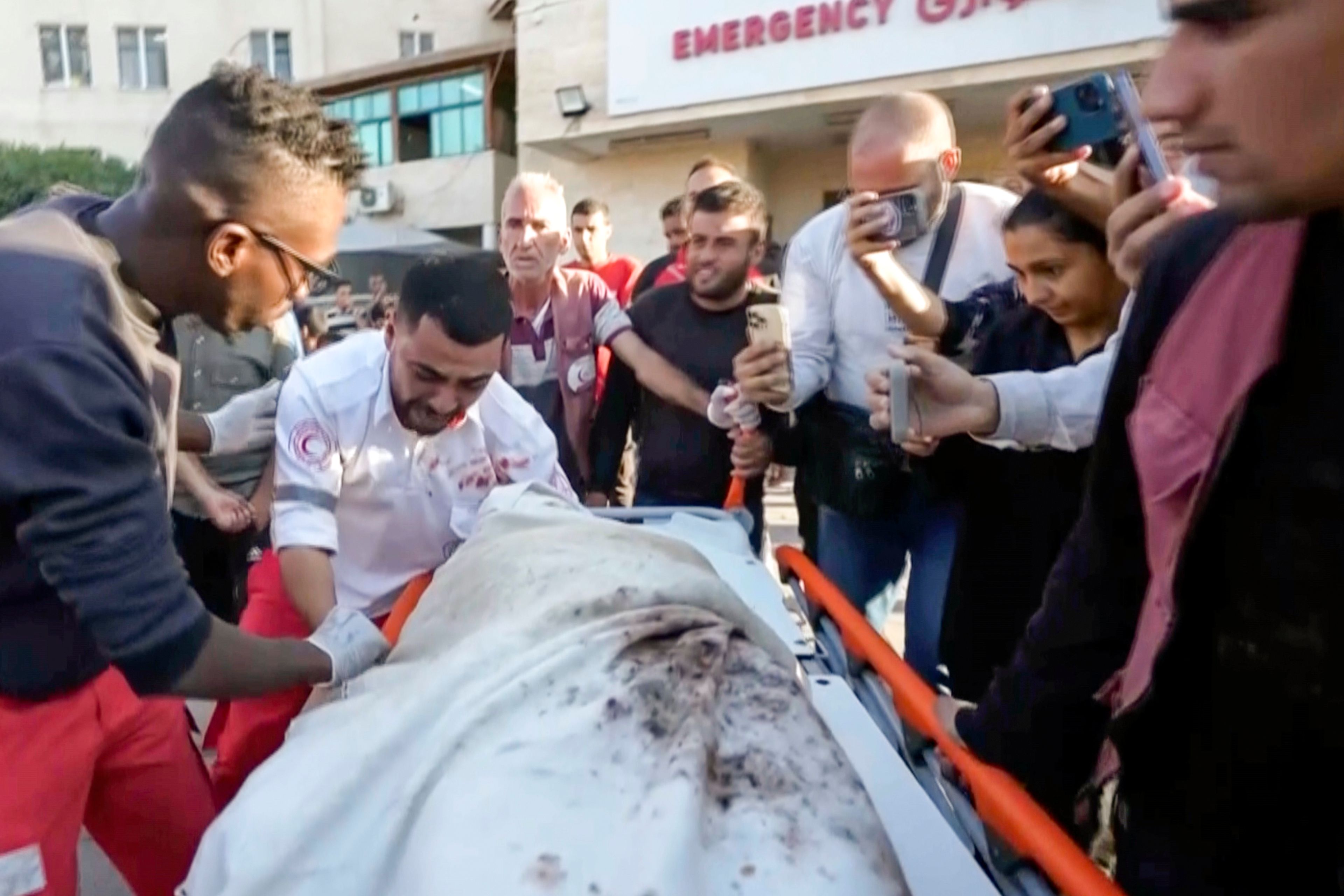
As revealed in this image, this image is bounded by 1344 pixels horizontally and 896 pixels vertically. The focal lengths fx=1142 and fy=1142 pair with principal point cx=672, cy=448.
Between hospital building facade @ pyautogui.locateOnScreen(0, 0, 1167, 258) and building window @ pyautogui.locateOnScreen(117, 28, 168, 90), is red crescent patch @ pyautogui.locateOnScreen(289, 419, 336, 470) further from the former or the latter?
building window @ pyautogui.locateOnScreen(117, 28, 168, 90)

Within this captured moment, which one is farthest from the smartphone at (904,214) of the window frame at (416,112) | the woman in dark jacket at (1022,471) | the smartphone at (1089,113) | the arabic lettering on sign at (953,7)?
the window frame at (416,112)

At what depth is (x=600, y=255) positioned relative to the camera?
581cm

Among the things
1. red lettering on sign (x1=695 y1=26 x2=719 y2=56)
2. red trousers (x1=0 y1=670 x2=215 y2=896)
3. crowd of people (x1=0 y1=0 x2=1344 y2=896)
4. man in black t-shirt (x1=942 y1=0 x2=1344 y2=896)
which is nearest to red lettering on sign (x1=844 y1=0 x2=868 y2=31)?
red lettering on sign (x1=695 y1=26 x2=719 y2=56)

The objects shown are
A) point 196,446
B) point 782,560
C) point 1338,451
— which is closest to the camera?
point 1338,451

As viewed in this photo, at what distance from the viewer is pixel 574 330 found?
374cm

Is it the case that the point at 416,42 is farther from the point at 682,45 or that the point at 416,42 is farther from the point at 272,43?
the point at 682,45

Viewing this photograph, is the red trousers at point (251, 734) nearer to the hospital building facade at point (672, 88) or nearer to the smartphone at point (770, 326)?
the hospital building facade at point (672, 88)

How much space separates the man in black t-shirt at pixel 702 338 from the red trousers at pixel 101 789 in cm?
178

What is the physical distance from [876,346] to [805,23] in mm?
10388

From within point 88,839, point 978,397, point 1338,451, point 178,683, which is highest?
point 1338,451

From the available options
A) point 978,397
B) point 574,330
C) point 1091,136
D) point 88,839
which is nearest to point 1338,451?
point 1091,136

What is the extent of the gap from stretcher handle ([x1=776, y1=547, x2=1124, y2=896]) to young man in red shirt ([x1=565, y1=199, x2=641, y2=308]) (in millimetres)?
3734

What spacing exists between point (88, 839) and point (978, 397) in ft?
9.23

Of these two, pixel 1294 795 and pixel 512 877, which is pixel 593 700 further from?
pixel 1294 795
